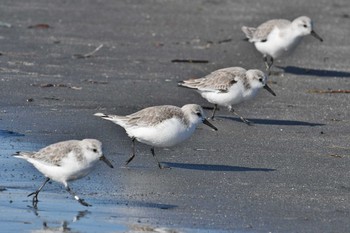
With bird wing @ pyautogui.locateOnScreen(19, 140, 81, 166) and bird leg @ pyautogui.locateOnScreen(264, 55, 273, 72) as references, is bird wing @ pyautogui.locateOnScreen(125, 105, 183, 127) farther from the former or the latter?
bird leg @ pyautogui.locateOnScreen(264, 55, 273, 72)

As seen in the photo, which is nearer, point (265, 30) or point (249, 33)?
point (265, 30)

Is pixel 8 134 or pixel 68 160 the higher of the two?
pixel 68 160

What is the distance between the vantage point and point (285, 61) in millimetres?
16031

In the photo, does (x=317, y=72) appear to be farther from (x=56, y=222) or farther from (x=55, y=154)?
(x=56, y=222)

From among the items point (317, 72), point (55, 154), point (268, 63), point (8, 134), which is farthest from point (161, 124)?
point (268, 63)

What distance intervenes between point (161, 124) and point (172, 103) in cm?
274

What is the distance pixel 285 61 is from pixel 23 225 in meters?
9.35

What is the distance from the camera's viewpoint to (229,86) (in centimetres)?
1184

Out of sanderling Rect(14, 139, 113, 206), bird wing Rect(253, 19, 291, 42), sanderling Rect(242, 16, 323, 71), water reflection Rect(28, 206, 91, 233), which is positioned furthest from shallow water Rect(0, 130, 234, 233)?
bird wing Rect(253, 19, 291, 42)

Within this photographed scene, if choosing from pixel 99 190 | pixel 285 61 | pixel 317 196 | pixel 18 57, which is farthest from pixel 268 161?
pixel 285 61

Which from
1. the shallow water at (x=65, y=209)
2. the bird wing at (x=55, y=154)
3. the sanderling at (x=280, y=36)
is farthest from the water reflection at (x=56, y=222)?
the sanderling at (x=280, y=36)

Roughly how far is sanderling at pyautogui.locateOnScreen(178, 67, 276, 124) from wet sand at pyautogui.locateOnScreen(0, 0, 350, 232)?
0.81 feet

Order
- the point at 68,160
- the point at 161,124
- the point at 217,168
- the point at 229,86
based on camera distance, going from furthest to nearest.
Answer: the point at 229,86 → the point at 161,124 → the point at 217,168 → the point at 68,160

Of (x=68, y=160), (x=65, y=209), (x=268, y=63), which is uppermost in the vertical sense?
(x=68, y=160)
